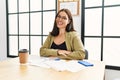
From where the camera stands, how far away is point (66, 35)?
206 cm

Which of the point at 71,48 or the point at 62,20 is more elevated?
the point at 62,20

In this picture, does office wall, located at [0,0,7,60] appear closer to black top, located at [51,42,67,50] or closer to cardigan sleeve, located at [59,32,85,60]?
black top, located at [51,42,67,50]

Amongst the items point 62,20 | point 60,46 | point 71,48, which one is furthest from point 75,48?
point 62,20

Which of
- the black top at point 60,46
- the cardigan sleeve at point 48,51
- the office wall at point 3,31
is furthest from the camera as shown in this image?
the office wall at point 3,31

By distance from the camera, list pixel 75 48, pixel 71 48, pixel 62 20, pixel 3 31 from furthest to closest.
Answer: pixel 3 31 < pixel 62 20 < pixel 71 48 < pixel 75 48

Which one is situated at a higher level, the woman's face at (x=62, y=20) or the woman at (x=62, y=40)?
the woman's face at (x=62, y=20)

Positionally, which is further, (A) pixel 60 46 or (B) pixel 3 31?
(B) pixel 3 31

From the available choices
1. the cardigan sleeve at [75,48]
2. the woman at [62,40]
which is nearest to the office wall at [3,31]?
the woman at [62,40]

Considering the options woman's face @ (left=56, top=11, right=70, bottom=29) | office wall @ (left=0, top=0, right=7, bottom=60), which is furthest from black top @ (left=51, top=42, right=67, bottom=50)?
office wall @ (left=0, top=0, right=7, bottom=60)

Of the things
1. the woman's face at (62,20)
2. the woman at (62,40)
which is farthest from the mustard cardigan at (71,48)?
the woman's face at (62,20)

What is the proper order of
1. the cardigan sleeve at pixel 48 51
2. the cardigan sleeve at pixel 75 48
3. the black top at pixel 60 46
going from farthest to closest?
the black top at pixel 60 46, the cardigan sleeve at pixel 48 51, the cardigan sleeve at pixel 75 48

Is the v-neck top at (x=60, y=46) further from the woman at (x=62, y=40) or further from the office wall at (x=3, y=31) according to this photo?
the office wall at (x=3, y=31)

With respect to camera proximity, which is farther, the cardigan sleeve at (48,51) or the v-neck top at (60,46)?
the v-neck top at (60,46)

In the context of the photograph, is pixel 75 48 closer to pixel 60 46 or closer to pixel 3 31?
pixel 60 46
